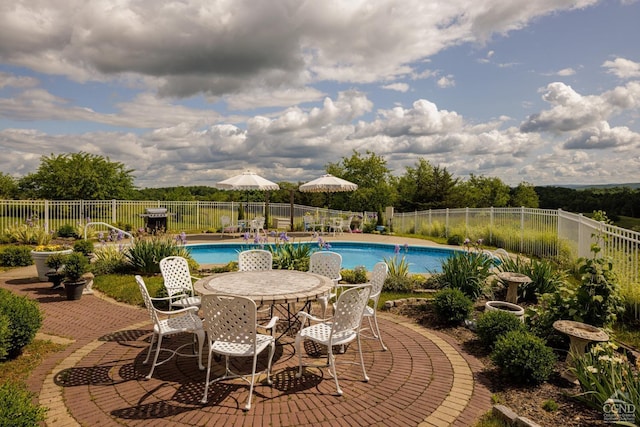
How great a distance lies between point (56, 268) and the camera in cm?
732

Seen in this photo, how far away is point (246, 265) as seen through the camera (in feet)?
18.8

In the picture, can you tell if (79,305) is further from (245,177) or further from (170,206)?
(170,206)

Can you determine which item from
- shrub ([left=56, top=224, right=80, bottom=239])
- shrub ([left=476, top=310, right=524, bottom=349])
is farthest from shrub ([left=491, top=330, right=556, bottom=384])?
shrub ([left=56, top=224, right=80, bottom=239])

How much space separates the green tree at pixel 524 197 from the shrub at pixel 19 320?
51329 mm

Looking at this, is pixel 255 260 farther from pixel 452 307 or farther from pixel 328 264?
pixel 452 307

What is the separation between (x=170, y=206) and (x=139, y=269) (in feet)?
38.3

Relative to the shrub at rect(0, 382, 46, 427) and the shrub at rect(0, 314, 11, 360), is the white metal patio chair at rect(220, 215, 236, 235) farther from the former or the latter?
the shrub at rect(0, 382, 46, 427)

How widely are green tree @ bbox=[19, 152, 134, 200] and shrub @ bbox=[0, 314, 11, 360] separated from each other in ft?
68.5

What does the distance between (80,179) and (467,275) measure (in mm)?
23049

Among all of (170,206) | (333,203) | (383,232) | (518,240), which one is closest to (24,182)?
(170,206)

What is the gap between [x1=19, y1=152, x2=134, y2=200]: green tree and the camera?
21.8 meters

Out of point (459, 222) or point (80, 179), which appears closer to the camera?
point (459, 222)

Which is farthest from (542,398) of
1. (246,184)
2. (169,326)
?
(246,184)

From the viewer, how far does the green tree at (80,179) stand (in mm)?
21781
